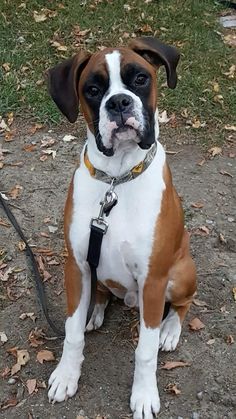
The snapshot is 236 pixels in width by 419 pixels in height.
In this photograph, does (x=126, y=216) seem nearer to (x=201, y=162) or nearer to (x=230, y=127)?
(x=201, y=162)

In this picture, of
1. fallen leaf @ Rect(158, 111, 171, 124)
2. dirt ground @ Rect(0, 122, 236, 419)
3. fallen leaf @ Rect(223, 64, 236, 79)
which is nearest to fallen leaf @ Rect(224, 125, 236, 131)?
dirt ground @ Rect(0, 122, 236, 419)

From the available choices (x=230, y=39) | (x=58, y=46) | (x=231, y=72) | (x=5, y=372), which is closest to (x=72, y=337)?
(x=5, y=372)

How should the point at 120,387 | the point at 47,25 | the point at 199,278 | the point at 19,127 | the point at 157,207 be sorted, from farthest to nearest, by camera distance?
1. the point at 47,25
2. the point at 19,127
3. the point at 199,278
4. the point at 120,387
5. the point at 157,207

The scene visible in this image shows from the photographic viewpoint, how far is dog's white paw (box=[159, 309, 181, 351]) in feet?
13.3

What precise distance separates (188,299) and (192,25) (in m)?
4.53

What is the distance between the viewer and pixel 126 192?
3410 mm

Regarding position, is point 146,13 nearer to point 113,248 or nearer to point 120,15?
point 120,15

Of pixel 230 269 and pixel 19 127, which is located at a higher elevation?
pixel 230 269

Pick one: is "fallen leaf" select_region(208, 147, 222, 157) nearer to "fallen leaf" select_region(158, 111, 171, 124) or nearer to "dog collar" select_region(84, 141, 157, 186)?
"fallen leaf" select_region(158, 111, 171, 124)

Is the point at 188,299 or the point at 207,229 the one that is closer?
the point at 188,299

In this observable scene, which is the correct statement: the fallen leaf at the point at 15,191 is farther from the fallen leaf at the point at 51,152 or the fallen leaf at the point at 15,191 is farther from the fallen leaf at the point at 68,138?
the fallen leaf at the point at 68,138

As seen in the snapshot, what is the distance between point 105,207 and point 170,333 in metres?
1.05

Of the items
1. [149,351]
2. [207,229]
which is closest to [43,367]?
[149,351]

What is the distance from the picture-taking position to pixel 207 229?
5008 mm
